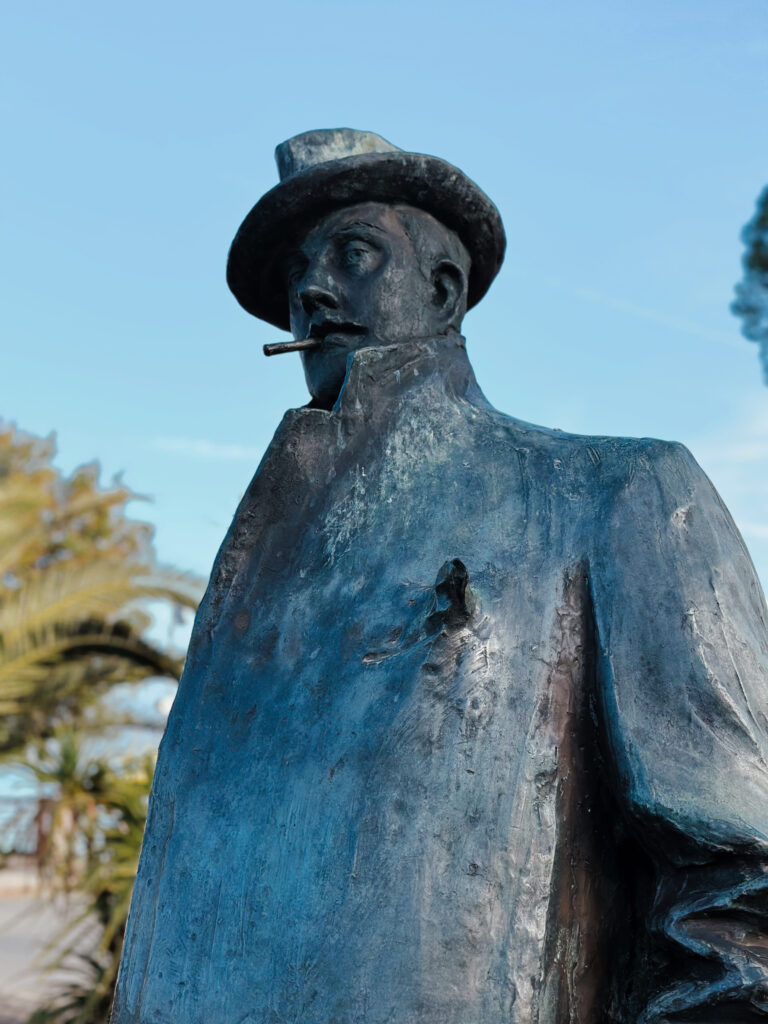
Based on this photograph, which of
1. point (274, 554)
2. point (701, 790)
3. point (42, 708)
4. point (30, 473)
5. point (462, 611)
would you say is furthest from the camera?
point (30, 473)

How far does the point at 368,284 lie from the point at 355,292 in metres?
0.03

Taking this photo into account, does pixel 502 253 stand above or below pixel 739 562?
above

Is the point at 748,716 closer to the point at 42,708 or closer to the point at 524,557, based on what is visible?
the point at 524,557

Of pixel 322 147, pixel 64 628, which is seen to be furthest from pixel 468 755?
pixel 64 628

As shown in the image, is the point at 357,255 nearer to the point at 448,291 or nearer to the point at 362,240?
the point at 362,240

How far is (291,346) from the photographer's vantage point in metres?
2.35

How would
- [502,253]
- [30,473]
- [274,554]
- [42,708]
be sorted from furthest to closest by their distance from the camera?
[30,473], [42,708], [502,253], [274,554]

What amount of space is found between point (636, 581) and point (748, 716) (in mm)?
238

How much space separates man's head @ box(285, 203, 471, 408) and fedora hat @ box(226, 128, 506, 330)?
30mm

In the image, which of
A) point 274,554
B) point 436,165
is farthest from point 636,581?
point 436,165

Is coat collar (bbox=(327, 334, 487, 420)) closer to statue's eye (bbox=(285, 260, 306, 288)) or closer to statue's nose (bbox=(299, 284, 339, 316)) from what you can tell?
statue's nose (bbox=(299, 284, 339, 316))

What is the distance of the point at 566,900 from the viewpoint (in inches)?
65.1

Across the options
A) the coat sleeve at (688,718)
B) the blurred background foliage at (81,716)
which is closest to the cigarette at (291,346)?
the coat sleeve at (688,718)

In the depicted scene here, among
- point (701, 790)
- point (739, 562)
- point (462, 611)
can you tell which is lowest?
point (701, 790)
